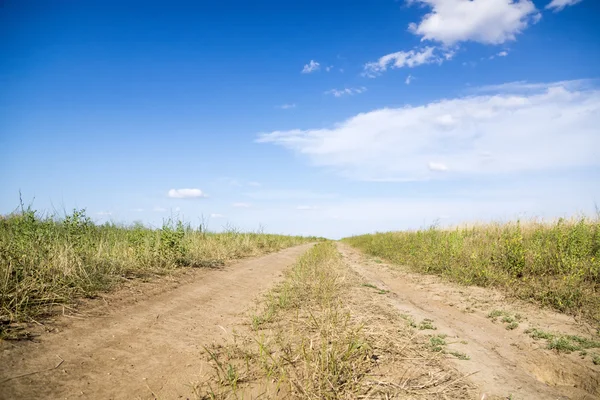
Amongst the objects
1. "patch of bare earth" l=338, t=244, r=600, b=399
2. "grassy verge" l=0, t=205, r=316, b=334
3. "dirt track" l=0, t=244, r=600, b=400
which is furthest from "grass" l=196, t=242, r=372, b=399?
"grassy verge" l=0, t=205, r=316, b=334

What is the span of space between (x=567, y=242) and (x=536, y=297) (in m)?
2.58

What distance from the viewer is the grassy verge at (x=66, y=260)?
4.10 m

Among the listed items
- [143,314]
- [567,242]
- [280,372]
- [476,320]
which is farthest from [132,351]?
[567,242]

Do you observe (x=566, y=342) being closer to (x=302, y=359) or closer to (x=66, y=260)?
(x=302, y=359)

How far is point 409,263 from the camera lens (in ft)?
40.5

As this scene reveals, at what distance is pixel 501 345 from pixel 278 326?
3431 mm

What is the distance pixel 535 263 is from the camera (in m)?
7.56

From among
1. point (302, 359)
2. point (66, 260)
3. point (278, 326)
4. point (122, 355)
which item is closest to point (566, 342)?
point (302, 359)

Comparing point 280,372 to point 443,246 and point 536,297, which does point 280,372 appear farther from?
point 443,246

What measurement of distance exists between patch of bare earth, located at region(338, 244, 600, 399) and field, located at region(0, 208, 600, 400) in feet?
0.08

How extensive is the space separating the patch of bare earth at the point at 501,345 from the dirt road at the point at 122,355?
302cm

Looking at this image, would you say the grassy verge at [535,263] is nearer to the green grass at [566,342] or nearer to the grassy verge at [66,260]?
the green grass at [566,342]

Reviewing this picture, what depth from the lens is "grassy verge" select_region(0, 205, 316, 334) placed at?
410 centimetres

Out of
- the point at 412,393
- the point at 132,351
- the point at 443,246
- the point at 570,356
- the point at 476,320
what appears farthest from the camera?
the point at 443,246
